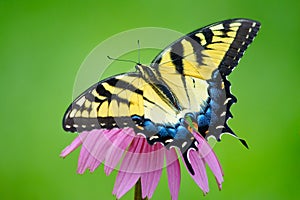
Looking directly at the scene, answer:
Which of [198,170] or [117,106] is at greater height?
[117,106]

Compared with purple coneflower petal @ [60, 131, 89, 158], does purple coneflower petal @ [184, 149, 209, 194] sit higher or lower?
lower

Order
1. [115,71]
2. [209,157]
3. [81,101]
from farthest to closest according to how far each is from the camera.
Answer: [115,71], [209,157], [81,101]

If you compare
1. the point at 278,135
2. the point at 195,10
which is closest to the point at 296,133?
the point at 278,135

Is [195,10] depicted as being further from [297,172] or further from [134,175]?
[134,175]

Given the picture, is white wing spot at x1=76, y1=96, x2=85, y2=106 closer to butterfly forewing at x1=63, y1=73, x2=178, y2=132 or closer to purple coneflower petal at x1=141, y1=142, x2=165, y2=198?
butterfly forewing at x1=63, y1=73, x2=178, y2=132

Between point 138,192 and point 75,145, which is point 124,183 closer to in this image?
point 138,192

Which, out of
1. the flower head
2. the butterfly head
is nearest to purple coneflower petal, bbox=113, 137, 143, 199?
the flower head

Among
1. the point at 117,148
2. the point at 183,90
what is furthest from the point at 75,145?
the point at 183,90
